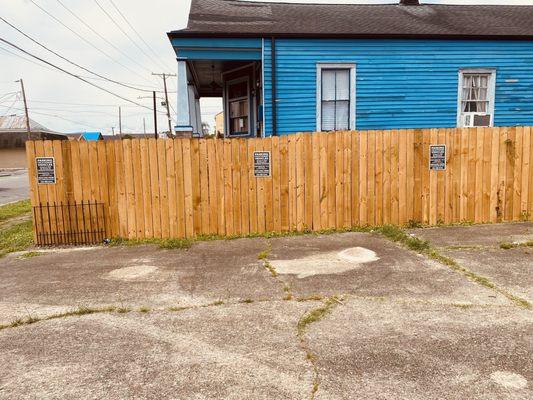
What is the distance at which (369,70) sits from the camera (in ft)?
37.0

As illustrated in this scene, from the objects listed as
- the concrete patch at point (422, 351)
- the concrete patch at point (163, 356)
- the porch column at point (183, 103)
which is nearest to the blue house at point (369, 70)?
the porch column at point (183, 103)

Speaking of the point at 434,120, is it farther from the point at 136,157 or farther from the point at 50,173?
the point at 50,173

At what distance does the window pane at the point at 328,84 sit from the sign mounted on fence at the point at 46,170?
6952mm

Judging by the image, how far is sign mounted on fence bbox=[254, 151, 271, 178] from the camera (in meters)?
7.75

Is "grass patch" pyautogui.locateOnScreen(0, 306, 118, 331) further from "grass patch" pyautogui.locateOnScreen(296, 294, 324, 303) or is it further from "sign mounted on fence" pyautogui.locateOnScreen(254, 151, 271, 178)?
"sign mounted on fence" pyautogui.locateOnScreen(254, 151, 271, 178)

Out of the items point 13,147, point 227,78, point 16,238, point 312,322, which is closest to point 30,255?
point 16,238

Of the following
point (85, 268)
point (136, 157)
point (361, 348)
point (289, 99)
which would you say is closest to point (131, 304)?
point (85, 268)

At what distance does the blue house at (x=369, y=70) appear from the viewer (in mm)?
10883

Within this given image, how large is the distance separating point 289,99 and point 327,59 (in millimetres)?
1478

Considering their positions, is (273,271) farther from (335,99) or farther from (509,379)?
(335,99)

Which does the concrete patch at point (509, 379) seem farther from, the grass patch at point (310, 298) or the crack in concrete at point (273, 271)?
the crack in concrete at point (273, 271)

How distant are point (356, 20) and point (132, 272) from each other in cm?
1034

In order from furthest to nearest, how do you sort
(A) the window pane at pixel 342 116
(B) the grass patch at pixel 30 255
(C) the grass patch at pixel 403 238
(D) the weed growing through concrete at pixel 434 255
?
1. (A) the window pane at pixel 342 116
2. (B) the grass patch at pixel 30 255
3. (C) the grass patch at pixel 403 238
4. (D) the weed growing through concrete at pixel 434 255

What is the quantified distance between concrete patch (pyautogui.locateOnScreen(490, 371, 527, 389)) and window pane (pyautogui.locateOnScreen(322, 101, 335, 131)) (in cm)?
910
